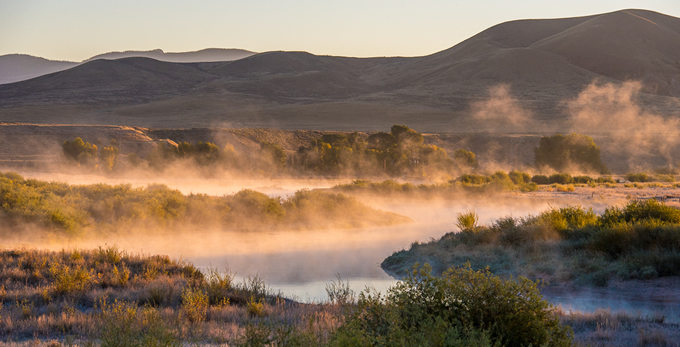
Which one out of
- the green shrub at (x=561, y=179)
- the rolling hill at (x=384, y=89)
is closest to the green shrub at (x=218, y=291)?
the green shrub at (x=561, y=179)

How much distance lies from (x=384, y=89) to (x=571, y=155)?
112526 mm

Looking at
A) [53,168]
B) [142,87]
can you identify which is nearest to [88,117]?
[142,87]

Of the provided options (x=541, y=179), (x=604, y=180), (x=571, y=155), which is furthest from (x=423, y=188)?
(x=571, y=155)

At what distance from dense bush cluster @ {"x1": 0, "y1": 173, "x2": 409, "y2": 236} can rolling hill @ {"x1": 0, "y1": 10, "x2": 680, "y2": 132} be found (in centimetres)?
7244

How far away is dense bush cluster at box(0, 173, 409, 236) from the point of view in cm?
1898

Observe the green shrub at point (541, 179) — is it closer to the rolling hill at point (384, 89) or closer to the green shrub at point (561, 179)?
the green shrub at point (561, 179)

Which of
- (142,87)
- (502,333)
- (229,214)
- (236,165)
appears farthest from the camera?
(142,87)

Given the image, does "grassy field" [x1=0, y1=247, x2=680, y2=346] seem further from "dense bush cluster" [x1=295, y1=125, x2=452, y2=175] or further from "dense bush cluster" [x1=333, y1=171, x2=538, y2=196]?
"dense bush cluster" [x1=295, y1=125, x2=452, y2=175]

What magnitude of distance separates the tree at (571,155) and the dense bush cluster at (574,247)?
44.2 meters

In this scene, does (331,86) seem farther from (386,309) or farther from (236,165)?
(386,309)

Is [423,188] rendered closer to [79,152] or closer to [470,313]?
[470,313]

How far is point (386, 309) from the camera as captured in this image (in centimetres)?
618

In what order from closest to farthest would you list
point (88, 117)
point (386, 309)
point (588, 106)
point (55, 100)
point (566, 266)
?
point (386, 309) < point (566, 266) < point (588, 106) < point (88, 117) < point (55, 100)

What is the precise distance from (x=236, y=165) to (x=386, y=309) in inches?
1933
